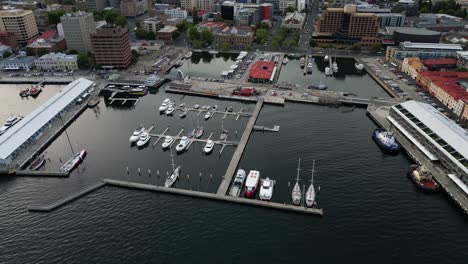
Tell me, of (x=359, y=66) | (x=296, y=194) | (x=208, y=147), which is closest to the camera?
(x=296, y=194)

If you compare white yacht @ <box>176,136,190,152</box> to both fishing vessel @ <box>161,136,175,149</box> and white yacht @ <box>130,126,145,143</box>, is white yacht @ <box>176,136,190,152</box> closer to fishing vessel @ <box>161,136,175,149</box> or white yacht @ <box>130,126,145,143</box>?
fishing vessel @ <box>161,136,175,149</box>

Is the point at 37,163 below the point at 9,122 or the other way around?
below

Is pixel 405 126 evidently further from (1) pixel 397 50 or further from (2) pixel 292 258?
(1) pixel 397 50

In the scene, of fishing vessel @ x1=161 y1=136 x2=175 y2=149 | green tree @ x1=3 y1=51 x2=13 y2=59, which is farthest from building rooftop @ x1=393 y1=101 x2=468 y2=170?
green tree @ x1=3 y1=51 x2=13 y2=59

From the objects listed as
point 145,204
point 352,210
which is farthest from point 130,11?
point 352,210

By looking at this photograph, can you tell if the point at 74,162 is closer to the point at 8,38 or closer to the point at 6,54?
the point at 6,54

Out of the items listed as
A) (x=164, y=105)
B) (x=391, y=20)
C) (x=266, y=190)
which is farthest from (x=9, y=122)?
(x=391, y=20)
